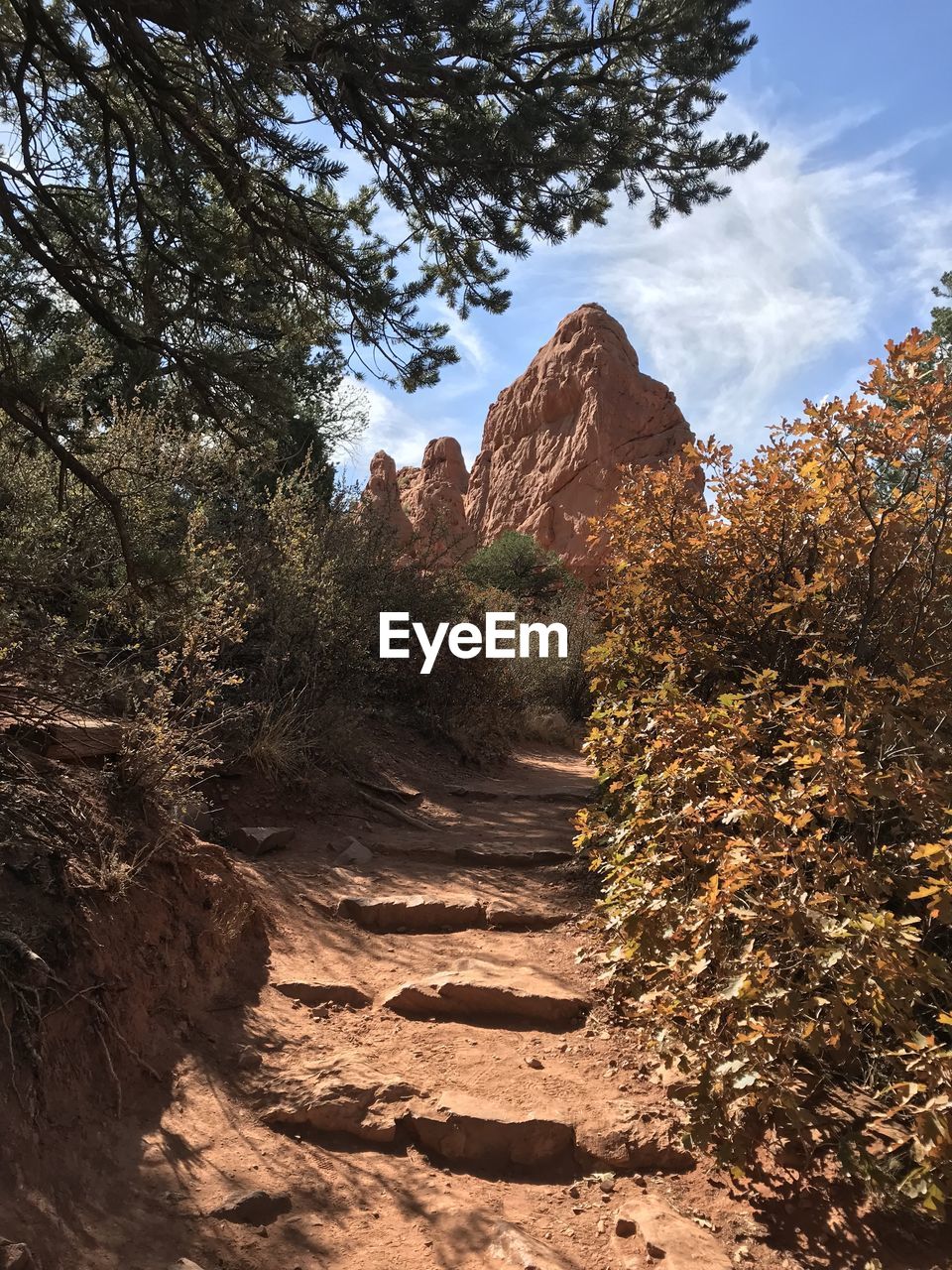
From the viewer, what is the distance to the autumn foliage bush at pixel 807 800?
2.89 meters

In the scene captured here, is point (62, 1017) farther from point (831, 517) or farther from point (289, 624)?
point (289, 624)

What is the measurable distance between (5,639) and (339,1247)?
2.58 meters

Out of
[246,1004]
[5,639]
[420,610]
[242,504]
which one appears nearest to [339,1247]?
[246,1004]

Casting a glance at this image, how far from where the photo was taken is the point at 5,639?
3670 mm

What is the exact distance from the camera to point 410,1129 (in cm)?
353

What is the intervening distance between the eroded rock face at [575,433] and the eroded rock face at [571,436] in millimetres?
42

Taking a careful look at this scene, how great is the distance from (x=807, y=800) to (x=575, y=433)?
36.7 metres

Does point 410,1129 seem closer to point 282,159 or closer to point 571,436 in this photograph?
point 282,159
